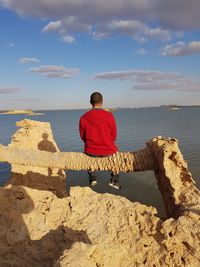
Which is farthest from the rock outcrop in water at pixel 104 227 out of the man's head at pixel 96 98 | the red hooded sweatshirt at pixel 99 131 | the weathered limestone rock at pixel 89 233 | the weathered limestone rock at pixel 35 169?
the weathered limestone rock at pixel 35 169

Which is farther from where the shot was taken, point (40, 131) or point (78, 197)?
point (40, 131)

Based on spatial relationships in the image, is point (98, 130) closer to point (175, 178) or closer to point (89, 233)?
point (175, 178)

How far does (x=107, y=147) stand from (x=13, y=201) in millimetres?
2604

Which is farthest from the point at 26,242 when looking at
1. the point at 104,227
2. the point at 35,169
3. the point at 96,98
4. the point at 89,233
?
the point at 35,169

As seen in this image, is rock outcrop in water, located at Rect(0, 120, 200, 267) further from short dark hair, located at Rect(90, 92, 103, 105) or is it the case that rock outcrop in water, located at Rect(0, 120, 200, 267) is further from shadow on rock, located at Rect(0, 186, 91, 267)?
short dark hair, located at Rect(90, 92, 103, 105)

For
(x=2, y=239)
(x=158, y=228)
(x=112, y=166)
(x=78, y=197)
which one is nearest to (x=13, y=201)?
(x=2, y=239)

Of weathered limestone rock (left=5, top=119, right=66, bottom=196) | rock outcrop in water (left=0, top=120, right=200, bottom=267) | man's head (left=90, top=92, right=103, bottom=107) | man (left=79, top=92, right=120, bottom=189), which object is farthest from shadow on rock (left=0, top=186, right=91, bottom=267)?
weathered limestone rock (left=5, top=119, right=66, bottom=196)

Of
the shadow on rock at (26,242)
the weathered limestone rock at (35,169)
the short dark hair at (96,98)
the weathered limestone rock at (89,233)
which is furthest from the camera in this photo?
the weathered limestone rock at (35,169)

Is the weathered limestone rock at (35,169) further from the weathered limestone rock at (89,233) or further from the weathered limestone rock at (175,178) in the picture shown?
the weathered limestone rock at (175,178)

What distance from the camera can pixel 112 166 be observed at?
776 cm

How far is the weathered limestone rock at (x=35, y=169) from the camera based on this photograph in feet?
32.3

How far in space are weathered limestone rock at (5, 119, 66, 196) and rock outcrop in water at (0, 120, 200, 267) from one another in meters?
3.16

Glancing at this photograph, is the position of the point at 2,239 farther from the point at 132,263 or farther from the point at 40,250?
the point at 132,263

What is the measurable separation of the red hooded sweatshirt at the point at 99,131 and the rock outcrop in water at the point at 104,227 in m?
1.12
